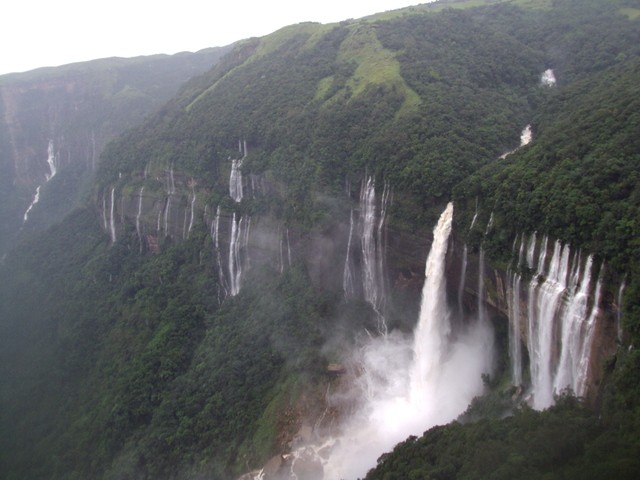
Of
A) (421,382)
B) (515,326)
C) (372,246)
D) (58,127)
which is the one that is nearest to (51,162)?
(58,127)

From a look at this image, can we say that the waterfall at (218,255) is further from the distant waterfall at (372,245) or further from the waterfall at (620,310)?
the waterfall at (620,310)

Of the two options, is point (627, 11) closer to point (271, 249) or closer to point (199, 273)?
point (271, 249)

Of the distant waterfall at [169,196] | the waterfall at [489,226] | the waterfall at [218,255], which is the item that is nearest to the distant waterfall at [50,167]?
the distant waterfall at [169,196]

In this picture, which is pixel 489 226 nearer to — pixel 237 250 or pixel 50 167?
pixel 237 250

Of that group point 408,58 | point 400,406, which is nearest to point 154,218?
point 408,58

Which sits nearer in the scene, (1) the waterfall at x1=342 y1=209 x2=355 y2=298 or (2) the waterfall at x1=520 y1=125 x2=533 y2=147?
(2) the waterfall at x1=520 y1=125 x2=533 y2=147

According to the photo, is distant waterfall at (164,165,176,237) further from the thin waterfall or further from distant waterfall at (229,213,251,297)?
the thin waterfall

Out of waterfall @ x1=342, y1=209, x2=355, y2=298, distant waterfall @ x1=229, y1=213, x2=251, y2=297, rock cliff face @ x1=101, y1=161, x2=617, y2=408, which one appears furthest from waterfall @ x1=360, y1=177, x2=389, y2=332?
distant waterfall @ x1=229, y1=213, x2=251, y2=297
